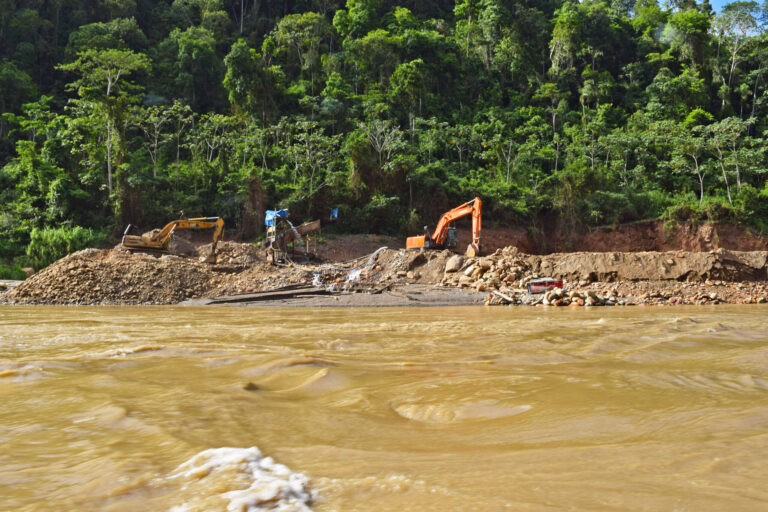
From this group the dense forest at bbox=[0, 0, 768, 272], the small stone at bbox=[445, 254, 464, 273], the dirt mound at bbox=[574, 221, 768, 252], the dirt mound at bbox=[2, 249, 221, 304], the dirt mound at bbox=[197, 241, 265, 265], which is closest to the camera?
the dirt mound at bbox=[2, 249, 221, 304]

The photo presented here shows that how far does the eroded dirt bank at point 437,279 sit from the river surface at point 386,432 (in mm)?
9643

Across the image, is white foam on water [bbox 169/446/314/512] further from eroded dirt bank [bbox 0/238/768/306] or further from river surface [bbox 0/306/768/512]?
eroded dirt bank [bbox 0/238/768/306]

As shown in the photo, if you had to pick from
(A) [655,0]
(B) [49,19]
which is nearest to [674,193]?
(A) [655,0]

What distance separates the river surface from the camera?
1.06 metres

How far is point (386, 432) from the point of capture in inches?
63.7

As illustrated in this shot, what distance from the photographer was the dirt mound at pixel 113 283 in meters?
13.6

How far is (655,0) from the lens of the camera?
2156 inches

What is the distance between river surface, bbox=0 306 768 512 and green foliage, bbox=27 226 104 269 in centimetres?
2425

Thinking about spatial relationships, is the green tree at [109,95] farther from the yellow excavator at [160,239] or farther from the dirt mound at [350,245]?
the dirt mound at [350,245]

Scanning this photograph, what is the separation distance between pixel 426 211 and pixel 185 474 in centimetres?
2916

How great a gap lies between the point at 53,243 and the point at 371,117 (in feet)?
71.4

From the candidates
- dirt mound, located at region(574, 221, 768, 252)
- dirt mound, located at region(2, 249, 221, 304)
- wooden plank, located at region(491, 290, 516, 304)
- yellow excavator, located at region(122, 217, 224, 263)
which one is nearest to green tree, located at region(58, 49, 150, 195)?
yellow excavator, located at region(122, 217, 224, 263)

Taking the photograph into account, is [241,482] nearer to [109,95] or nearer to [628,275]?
[628,275]

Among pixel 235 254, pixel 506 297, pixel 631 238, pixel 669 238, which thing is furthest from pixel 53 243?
pixel 669 238
